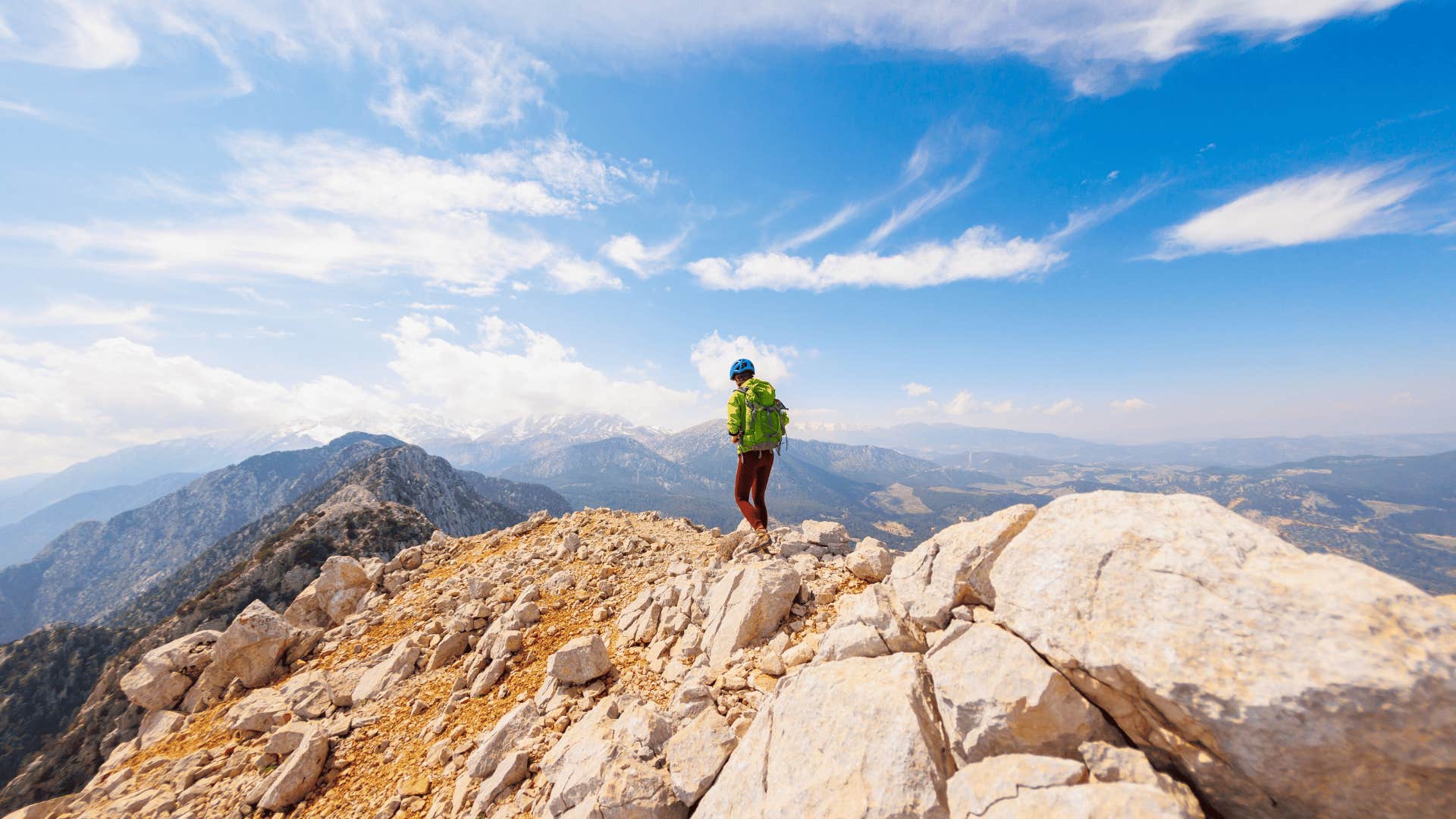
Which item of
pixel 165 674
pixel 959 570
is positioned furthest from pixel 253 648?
pixel 959 570

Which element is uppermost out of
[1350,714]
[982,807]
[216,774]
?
[1350,714]

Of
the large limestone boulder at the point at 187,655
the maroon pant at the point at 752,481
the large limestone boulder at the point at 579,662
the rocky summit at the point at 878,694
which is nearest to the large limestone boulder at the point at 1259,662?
the rocky summit at the point at 878,694

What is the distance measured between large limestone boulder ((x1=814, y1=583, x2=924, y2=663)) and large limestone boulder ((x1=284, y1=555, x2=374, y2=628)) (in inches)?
625

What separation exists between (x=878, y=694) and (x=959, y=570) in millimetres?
2000

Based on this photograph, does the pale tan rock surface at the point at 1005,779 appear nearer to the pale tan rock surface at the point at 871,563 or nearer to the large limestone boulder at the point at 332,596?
the pale tan rock surface at the point at 871,563

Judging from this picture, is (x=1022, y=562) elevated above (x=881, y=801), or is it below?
above

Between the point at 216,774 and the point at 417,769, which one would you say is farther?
the point at 216,774

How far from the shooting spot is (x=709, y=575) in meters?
A: 10.8

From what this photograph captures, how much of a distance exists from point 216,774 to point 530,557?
7.73 metres

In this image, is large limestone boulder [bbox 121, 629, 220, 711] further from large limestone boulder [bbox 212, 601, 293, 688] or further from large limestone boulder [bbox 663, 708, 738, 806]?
large limestone boulder [bbox 663, 708, 738, 806]

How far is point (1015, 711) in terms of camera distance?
4766 mm

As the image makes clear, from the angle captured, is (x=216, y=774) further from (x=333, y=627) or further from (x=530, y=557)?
(x=530, y=557)

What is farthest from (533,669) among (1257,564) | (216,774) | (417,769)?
(1257,564)

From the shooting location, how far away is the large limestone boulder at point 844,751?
484cm
